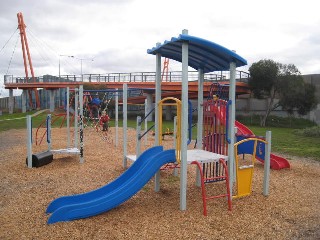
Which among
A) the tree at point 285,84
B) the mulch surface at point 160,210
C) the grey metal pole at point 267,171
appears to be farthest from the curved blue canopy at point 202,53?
the tree at point 285,84

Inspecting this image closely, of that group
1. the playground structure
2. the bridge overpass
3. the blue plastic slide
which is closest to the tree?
the bridge overpass

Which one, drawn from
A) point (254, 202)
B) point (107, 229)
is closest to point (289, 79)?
point (254, 202)

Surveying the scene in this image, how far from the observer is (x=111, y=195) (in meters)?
5.09

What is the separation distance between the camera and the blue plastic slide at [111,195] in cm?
477

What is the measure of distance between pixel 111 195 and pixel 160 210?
890mm

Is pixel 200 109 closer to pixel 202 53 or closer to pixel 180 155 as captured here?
pixel 202 53

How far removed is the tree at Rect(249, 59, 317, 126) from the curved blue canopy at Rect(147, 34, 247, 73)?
1050 inches

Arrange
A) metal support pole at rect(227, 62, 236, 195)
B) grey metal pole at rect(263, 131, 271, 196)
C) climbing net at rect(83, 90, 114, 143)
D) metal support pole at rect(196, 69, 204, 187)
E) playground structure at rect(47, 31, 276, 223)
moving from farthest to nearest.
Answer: climbing net at rect(83, 90, 114, 143), metal support pole at rect(196, 69, 204, 187), grey metal pole at rect(263, 131, 271, 196), metal support pole at rect(227, 62, 236, 195), playground structure at rect(47, 31, 276, 223)

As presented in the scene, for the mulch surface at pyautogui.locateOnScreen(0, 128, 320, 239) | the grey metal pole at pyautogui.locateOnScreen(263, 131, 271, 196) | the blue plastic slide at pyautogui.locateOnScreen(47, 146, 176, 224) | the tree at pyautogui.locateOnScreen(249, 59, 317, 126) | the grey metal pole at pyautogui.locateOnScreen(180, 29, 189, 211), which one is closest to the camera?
the mulch surface at pyautogui.locateOnScreen(0, 128, 320, 239)

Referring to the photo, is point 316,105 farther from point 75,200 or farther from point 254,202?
point 75,200

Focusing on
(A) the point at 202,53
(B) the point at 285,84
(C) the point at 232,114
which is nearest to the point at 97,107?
(A) the point at 202,53

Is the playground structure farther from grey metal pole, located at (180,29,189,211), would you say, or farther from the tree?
the tree

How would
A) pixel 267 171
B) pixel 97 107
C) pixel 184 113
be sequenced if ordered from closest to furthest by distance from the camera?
1. pixel 184 113
2. pixel 267 171
3. pixel 97 107

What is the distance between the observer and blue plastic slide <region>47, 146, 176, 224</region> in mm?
4773
